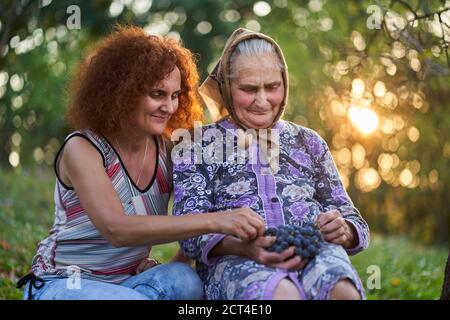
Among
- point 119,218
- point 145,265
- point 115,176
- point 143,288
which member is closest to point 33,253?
point 145,265

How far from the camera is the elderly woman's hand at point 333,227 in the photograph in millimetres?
2939

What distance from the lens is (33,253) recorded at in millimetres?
5598

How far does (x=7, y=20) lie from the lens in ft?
20.1

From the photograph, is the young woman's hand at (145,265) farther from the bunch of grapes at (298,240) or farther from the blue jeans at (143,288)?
the bunch of grapes at (298,240)

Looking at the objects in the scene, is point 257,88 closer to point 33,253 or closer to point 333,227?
point 333,227

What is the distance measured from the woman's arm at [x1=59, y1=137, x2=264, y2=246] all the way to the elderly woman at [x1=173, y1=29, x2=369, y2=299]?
0.44 ft

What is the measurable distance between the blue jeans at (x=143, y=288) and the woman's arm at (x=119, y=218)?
0.66 ft

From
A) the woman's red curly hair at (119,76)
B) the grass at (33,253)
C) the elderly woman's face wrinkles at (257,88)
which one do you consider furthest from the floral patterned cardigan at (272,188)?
the grass at (33,253)

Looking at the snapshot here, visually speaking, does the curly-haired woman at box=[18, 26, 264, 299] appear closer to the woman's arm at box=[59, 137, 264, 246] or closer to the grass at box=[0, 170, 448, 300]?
the woman's arm at box=[59, 137, 264, 246]

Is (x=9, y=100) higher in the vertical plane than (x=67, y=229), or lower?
higher

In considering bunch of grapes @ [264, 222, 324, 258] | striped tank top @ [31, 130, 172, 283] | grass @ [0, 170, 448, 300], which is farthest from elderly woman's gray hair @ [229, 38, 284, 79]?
grass @ [0, 170, 448, 300]

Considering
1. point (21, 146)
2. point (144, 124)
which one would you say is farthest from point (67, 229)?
point (21, 146)
